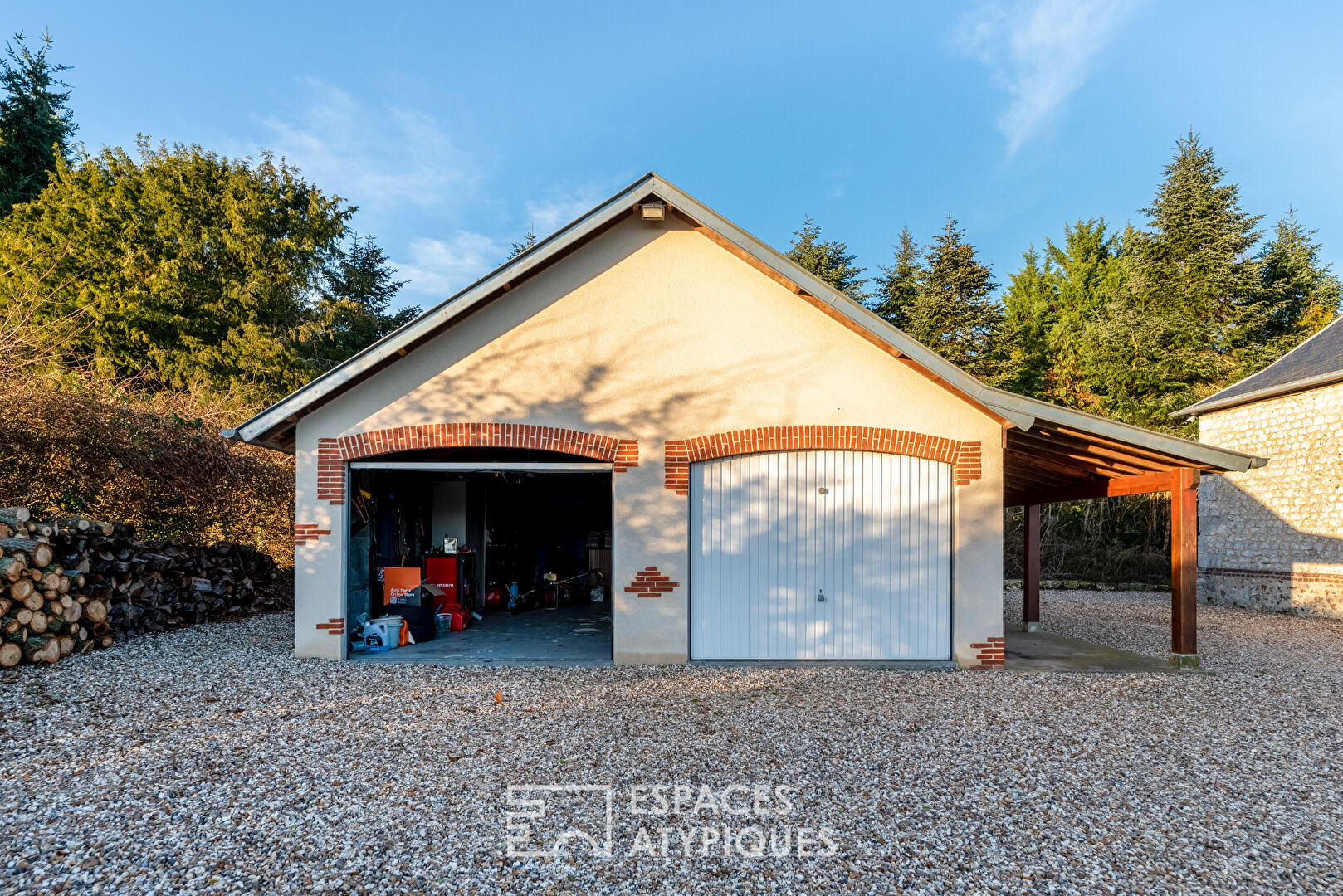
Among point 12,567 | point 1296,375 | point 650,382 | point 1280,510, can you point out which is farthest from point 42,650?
point 1296,375

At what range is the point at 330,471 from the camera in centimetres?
750

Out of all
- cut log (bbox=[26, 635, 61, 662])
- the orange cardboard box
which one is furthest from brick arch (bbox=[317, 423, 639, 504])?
cut log (bbox=[26, 635, 61, 662])

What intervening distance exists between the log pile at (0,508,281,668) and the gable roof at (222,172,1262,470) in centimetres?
253

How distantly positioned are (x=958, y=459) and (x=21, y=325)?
11.8 m

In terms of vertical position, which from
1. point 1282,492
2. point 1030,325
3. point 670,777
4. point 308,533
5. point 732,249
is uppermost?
point 1030,325

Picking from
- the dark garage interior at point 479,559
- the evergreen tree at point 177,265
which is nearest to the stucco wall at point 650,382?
the dark garage interior at point 479,559

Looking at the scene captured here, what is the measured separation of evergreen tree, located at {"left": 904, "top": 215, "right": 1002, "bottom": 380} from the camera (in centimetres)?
2400

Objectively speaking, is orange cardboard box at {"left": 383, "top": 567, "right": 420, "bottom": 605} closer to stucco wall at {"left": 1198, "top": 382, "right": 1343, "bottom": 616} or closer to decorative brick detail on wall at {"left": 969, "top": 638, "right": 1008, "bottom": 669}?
decorative brick detail on wall at {"left": 969, "top": 638, "right": 1008, "bottom": 669}

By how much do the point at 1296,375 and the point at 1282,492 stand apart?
2.29m

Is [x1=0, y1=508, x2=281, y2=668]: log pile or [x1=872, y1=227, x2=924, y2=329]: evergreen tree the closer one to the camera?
[x1=0, y1=508, x2=281, y2=668]: log pile

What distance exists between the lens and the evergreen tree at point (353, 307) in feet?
70.1

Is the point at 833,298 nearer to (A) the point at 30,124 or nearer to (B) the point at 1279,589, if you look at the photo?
(B) the point at 1279,589

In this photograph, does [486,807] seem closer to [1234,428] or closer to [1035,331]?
[1234,428]

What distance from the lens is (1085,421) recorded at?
22.2ft
